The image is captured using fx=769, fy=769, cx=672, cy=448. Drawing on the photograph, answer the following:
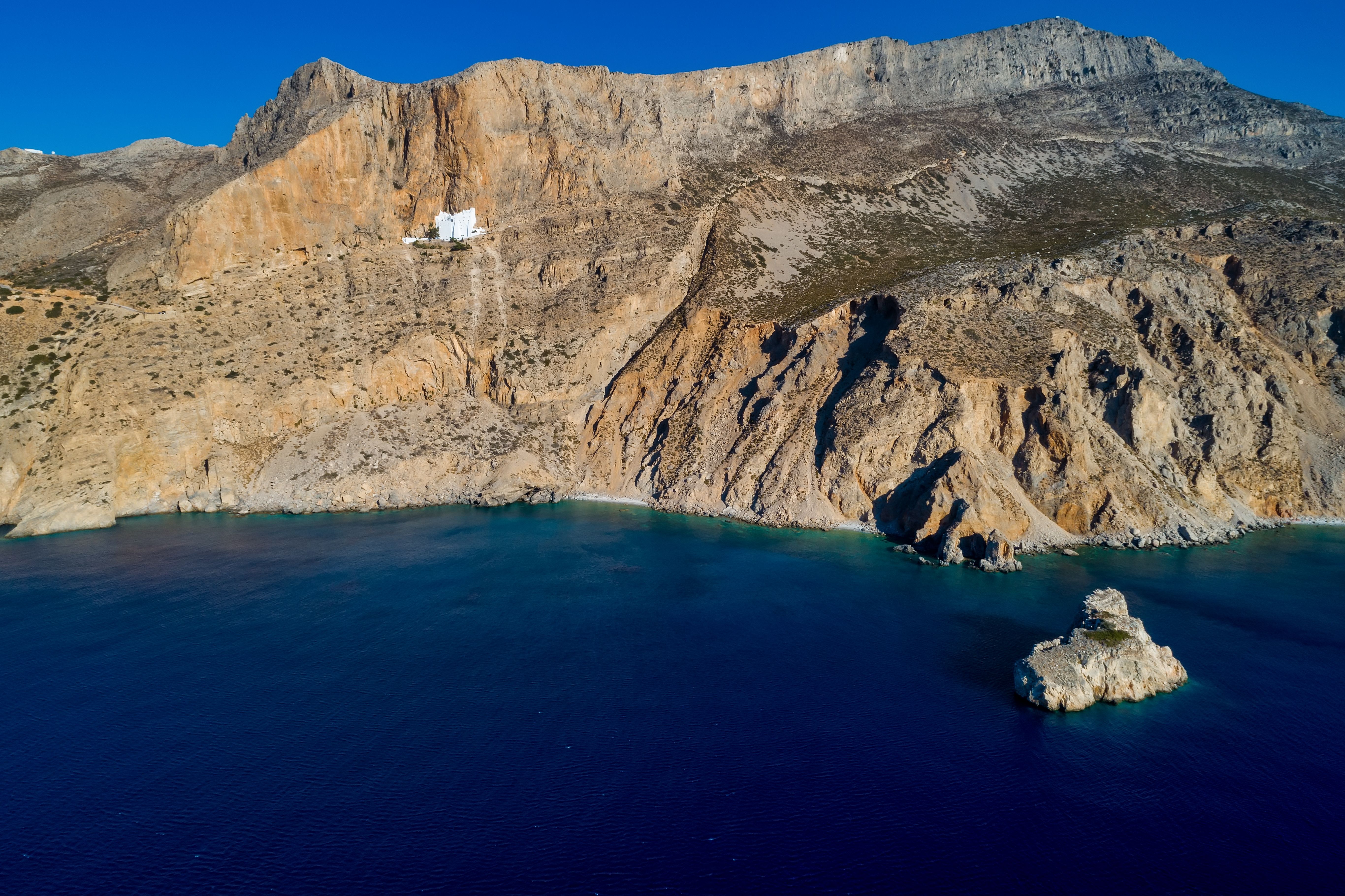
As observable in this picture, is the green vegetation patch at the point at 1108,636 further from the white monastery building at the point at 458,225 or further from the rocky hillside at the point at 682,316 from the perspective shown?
the white monastery building at the point at 458,225

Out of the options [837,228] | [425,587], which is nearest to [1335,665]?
[425,587]

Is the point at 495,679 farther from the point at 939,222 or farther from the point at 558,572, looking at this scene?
the point at 939,222

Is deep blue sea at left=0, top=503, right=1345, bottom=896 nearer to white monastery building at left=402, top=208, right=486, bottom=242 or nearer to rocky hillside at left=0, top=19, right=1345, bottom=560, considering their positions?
rocky hillside at left=0, top=19, right=1345, bottom=560

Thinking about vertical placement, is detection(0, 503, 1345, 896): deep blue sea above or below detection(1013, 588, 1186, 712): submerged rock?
below

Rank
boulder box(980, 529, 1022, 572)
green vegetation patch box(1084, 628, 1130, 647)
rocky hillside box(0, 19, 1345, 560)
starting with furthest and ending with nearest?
rocky hillside box(0, 19, 1345, 560), boulder box(980, 529, 1022, 572), green vegetation patch box(1084, 628, 1130, 647)

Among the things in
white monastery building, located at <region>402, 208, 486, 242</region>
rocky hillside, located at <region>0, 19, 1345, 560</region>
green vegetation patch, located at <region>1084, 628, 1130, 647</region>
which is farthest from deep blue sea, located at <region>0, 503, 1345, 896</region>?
white monastery building, located at <region>402, 208, 486, 242</region>
